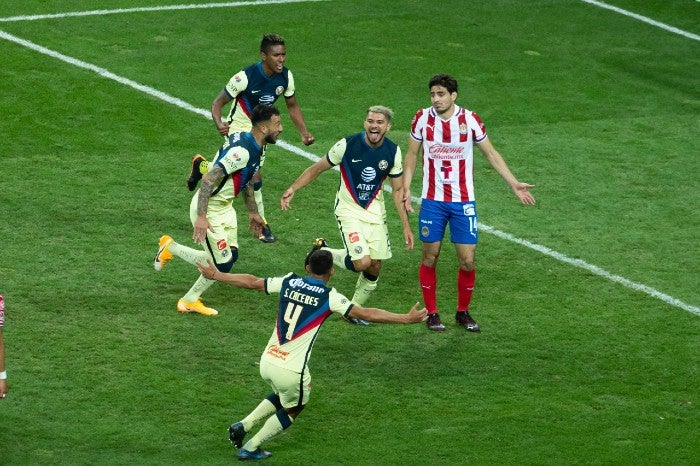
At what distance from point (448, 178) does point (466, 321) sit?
148 centimetres

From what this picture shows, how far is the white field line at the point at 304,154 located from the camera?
14.5 metres

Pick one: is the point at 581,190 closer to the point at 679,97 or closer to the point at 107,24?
the point at 679,97

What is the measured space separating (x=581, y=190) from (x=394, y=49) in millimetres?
6020

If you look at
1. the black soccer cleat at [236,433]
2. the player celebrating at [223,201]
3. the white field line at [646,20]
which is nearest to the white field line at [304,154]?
the player celebrating at [223,201]

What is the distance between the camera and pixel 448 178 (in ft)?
43.6

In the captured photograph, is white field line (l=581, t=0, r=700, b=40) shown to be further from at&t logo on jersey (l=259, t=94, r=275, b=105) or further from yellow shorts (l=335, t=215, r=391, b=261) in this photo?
yellow shorts (l=335, t=215, r=391, b=261)

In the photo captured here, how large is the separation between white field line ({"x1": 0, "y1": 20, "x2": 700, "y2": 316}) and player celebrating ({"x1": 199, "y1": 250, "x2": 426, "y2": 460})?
196 inches

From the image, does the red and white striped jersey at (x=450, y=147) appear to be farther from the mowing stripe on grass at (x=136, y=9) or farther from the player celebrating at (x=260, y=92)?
the mowing stripe on grass at (x=136, y=9)

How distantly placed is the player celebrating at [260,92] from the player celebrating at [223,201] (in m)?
2.00

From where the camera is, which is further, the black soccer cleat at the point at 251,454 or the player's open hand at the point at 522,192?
the player's open hand at the point at 522,192

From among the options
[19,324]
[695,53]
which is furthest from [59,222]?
[695,53]

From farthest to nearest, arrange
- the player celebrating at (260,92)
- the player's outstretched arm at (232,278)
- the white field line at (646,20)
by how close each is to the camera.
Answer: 1. the white field line at (646,20)
2. the player celebrating at (260,92)
3. the player's outstretched arm at (232,278)

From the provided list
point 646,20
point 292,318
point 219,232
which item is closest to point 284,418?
point 292,318

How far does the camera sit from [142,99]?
64.1 ft
